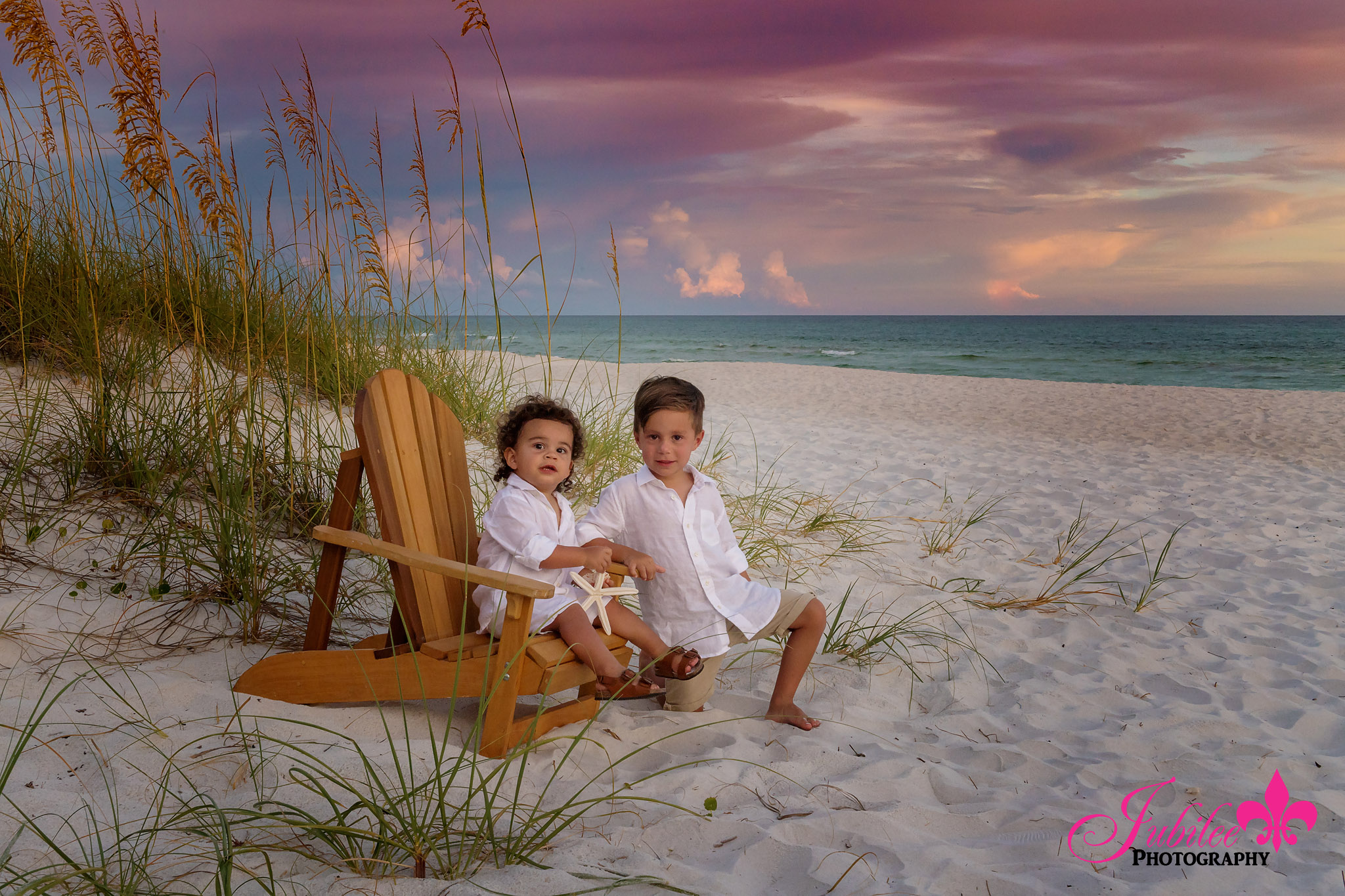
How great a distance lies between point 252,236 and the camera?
3.01m

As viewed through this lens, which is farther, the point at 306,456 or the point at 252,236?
the point at 306,456

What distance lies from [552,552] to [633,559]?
0.27 meters

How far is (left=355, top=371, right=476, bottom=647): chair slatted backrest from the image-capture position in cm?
243

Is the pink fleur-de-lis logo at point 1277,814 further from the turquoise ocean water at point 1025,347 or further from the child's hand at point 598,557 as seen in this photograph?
the turquoise ocean water at point 1025,347

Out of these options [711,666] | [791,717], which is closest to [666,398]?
[711,666]

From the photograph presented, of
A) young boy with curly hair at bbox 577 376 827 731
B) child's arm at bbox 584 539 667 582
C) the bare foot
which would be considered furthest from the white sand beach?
child's arm at bbox 584 539 667 582

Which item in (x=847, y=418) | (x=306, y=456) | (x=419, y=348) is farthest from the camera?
(x=847, y=418)

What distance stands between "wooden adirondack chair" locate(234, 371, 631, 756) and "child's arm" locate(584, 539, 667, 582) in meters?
0.08

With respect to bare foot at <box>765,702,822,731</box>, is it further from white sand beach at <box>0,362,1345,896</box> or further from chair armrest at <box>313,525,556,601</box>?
chair armrest at <box>313,525,556,601</box>

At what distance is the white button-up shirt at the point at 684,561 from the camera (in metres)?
2.58

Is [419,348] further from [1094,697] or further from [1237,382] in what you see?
[1237,382]

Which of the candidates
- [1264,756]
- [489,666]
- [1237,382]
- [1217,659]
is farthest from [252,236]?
[1237,382]

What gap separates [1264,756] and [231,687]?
328 centimetres

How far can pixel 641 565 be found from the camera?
2385 millimetres
